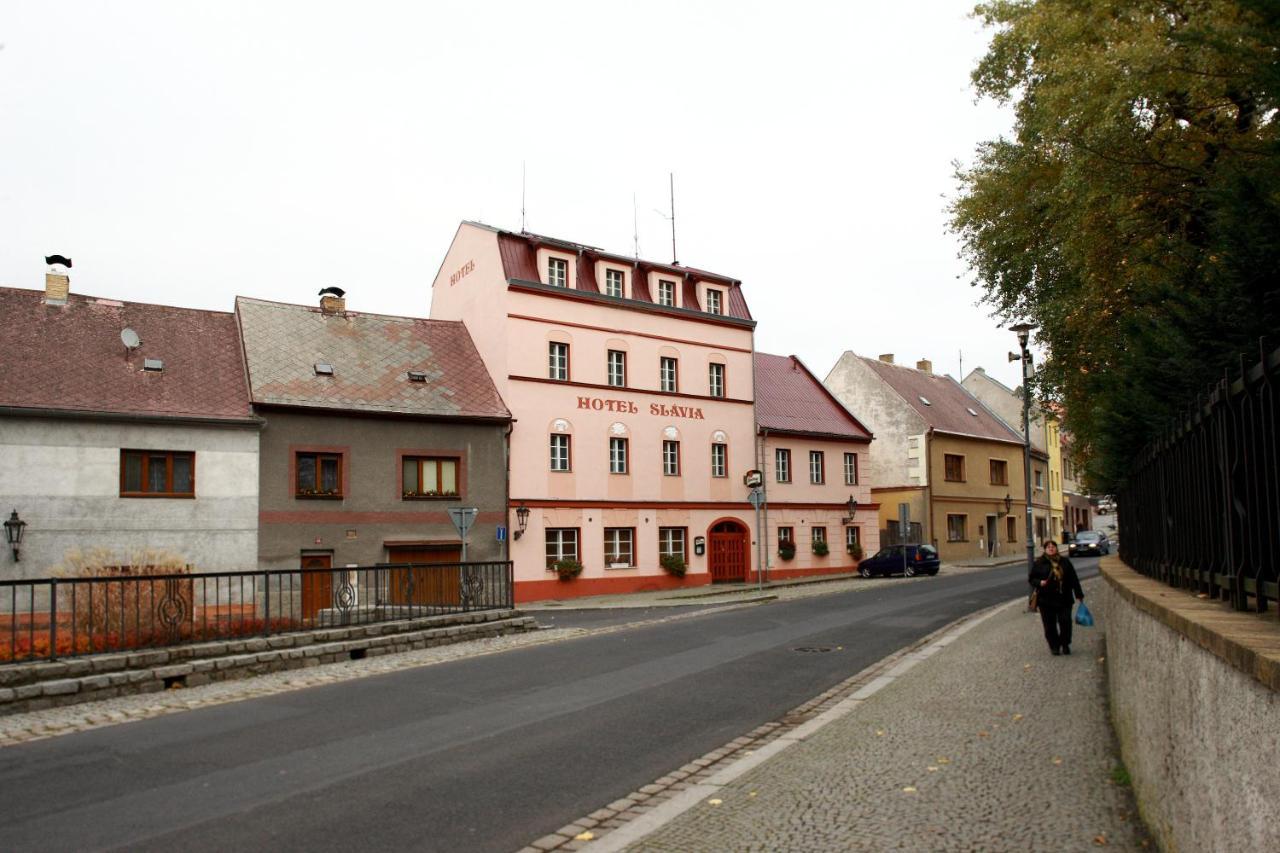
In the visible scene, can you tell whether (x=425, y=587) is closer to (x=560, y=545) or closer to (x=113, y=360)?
(x=560, y=545)

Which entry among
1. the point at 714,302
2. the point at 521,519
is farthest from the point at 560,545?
the point at 714,302

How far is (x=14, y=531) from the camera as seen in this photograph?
893 inches

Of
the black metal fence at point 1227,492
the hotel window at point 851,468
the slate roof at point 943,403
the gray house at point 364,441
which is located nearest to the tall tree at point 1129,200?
the black metal fence at point 1227,492

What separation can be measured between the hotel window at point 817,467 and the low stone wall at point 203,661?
79.3 feet

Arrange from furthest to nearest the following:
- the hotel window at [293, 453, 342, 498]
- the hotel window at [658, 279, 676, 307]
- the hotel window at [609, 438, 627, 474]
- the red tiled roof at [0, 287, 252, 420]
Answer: the hotel window at [658, 279, 676, 307] → the hotel window at [609, 438, 627, 474] → the hotel window at [293, 453, 342, 498] → the red tiled roof at [0, 287, 252, 420]

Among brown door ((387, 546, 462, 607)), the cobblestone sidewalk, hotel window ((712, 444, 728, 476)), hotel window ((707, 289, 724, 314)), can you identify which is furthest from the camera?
hotel window ((707, 289, 724, 314))

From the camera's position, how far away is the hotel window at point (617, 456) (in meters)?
33.1

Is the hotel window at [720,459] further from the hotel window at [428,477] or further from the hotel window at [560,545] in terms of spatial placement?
the hotel window at [428,477]

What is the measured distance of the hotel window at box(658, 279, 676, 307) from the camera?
1388 inches

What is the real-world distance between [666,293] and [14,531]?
839 inches

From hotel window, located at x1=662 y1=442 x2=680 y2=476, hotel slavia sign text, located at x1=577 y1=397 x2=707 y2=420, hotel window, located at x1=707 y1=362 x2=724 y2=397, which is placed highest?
hotel window, located at x1=707 y1=362 x2=724 y2=397

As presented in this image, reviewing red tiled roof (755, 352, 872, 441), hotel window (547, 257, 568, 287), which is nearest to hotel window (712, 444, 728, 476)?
red tiled roof (755, 352, 872, 441)

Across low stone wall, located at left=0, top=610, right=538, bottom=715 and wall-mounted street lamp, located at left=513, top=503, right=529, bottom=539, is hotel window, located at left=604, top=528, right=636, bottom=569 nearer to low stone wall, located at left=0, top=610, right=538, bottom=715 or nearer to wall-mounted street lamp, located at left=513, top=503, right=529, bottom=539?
wall-mounted street lamp, located at left=513, top=503, right=529, bottom=539

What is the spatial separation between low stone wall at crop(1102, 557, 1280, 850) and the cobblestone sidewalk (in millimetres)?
528
